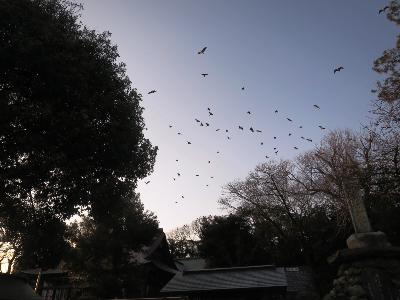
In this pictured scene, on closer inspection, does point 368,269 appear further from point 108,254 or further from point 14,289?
point 108,254

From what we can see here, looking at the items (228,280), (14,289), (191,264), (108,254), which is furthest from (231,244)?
(14,289)

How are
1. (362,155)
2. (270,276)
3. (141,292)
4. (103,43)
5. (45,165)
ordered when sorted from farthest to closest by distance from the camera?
1. (141,292)
2. (270,276)
3. (362,155)
4. (103,43)
5. (45,165)

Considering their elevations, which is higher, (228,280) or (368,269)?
(228,280)

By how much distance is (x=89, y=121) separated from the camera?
13.6 meters

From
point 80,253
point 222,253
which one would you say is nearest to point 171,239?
point 222,253

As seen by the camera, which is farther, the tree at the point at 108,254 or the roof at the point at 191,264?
the roof at the point at 191,264

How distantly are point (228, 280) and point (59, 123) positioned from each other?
15.4m

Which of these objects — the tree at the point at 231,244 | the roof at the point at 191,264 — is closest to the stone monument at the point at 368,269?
the tree at the point at 231,244

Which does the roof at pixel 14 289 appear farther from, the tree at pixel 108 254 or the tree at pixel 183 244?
the tree at pixel 183 244

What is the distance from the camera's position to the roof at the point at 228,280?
20.7 meters

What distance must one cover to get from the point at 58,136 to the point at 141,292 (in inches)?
668

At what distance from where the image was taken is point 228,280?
2197 cm

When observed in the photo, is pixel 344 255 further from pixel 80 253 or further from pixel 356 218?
pixel 80 253

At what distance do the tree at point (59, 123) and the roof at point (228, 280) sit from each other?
8903mm
